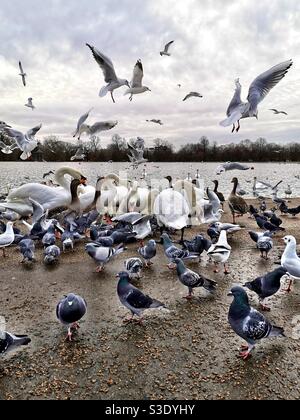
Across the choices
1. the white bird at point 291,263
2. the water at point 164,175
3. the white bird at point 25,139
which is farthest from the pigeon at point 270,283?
the water at point 164,175

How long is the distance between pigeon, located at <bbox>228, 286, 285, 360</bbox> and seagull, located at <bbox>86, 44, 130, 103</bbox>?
6017 mm

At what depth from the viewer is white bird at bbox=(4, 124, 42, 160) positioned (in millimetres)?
10977

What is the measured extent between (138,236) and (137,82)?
4.14 meters

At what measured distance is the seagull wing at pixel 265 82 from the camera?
660cm

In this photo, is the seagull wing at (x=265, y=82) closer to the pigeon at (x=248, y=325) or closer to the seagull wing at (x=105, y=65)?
the seagull wing at (x=105, y=65)

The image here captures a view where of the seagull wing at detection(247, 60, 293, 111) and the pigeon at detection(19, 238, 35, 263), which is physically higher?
the seagull wing at detection(247, 60, 293, 111)

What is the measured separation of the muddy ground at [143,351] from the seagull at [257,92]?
3454mm

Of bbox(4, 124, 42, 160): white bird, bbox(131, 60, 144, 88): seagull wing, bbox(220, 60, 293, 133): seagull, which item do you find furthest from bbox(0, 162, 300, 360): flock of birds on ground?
bbox(131, 60, 144, 88): seagull wing

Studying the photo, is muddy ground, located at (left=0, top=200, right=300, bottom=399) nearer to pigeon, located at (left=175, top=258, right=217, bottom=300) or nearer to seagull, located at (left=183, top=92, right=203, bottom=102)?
pigeon, located at (left=175, top=258, right=217, bottom=300)

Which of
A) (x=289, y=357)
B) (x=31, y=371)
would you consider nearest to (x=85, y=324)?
(x=31, y=371)

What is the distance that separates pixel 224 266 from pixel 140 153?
8327 mm

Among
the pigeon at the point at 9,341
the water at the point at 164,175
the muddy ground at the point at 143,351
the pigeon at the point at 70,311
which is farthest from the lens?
the water at the point at 164,175

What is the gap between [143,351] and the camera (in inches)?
152
